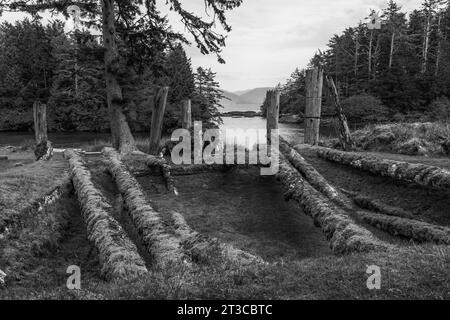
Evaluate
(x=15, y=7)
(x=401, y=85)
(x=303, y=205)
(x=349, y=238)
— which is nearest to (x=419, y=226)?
(x=349, y=238)

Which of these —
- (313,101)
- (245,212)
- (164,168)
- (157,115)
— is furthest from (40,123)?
(313,101)

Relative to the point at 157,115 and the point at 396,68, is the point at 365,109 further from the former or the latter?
the point at 157,115

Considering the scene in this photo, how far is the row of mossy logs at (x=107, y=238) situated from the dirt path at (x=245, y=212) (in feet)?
5.20

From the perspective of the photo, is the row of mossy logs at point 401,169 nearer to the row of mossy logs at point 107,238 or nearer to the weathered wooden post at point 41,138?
the row of mossy logs at point 107,238

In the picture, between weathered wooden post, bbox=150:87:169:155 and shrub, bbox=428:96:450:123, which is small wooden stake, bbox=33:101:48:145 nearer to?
weathered wooden post, bbox=150:87:169:155

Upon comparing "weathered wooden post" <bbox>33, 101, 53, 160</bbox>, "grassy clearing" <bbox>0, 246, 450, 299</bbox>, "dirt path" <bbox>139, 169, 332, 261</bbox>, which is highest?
"weathered wooden post" <bbox>33, 101, 53, 160</bbox>

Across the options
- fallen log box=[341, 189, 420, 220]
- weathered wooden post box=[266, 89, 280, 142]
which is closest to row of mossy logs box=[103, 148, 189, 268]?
fallen log box=[341, 189, 420, 220]

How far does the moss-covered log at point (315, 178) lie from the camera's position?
364 inches

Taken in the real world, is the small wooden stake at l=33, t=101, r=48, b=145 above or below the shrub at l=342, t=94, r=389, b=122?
below

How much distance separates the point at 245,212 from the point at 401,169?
4.08 metres

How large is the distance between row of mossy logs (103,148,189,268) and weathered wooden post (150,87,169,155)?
510cm

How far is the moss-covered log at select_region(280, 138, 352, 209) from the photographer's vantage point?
9.24 m

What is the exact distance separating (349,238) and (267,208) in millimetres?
4332
